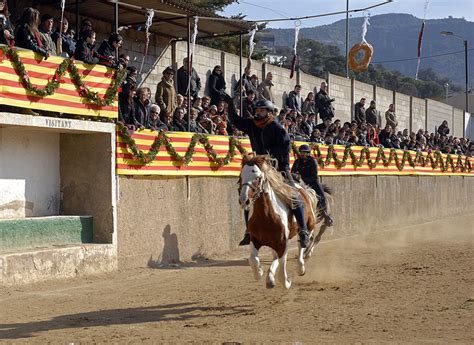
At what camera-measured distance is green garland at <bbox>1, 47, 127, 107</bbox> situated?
45.1 feet

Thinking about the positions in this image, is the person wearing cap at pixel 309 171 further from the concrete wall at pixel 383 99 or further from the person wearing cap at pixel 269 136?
the concrete wall at pixel 383 99

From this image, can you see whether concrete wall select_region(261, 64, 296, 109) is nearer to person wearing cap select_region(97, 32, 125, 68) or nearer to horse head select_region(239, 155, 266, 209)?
person wearing cap select_region(97, 32, 125, 68)

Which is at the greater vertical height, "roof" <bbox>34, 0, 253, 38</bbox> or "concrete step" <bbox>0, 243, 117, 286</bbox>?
"roof" <bbox>34, 0, 253, 38</bbox>

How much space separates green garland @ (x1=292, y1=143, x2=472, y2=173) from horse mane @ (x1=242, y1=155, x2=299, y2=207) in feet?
33.7

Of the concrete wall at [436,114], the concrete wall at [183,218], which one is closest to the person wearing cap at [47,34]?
the concrete wall at [183,218]

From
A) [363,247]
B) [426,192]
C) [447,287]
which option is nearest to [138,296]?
[447,287]

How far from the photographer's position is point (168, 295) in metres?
13.2

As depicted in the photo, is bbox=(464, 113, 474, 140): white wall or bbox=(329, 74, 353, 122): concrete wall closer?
bbox=(329, 74, 353, 122): concrete wall

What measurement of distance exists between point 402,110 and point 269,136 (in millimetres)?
32346

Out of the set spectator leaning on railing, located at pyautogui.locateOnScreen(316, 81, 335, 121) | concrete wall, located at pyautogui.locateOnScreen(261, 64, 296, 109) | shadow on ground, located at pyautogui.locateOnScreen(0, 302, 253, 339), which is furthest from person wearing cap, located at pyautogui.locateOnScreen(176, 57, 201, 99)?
shadow on ground, located at pyautogui.locateOnScreen(0, 302, 253, 339)

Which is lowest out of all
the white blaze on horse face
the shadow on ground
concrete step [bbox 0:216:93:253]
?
the shadow on ground

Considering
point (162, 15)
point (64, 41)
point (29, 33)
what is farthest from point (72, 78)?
point (162, 15)

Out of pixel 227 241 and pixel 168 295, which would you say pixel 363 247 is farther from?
pixel 168 295

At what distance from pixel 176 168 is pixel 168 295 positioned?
5.20m
